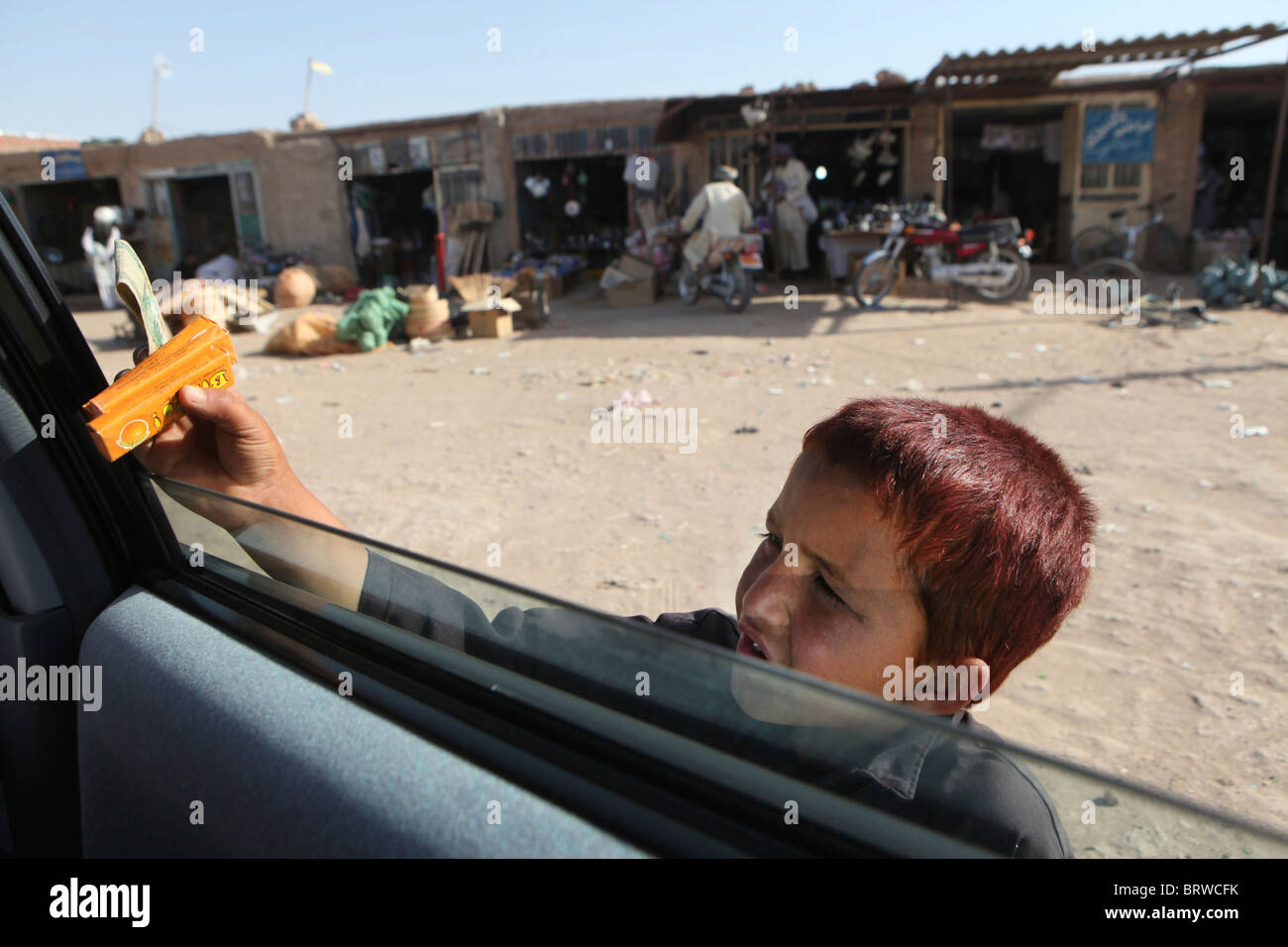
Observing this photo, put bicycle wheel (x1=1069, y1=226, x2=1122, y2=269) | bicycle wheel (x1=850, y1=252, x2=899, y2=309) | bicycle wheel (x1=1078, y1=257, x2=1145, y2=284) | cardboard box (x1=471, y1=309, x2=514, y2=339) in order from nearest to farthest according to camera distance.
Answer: cardboard box (x1=471, y1=309, x2=514, y2=339), bicycle wheel (x1=1078, y1=257, x2=1145, y2=284), bicycle wheel (x1=850, y1=252, x2=899, y2=309), bicycle wheel (x1=1069, y1=226, x2=1122, y2=269)

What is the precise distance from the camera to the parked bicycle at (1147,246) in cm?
1391

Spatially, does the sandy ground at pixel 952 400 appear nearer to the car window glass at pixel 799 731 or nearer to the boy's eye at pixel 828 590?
the car window glass at pixel 799 731

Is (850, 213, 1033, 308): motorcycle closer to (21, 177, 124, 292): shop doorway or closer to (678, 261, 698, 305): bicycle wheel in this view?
(678, 261, 698, 305): bicycle wheel

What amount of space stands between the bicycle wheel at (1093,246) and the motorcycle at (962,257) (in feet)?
11.2

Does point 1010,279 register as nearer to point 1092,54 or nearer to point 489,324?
point 1092,54

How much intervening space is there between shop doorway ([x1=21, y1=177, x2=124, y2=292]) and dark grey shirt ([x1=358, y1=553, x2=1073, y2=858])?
24.2 metres

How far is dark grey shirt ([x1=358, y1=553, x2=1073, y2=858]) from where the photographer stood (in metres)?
0.69

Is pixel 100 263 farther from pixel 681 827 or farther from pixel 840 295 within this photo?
pixel 681 827

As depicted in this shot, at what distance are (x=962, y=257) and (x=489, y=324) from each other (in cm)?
622

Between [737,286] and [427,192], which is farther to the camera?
[427,192]

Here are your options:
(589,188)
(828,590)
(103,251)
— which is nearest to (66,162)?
(103,251)

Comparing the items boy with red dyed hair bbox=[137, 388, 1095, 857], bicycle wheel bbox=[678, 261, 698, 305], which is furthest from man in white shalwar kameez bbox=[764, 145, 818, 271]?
boy with red dyed hair bbox=[137, 388, 1095, 857]

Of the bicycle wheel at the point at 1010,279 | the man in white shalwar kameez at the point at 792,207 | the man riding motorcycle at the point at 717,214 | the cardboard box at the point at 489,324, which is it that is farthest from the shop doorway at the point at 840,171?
the cardboard box at the point at 489,324

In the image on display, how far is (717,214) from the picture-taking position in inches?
456
